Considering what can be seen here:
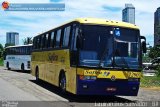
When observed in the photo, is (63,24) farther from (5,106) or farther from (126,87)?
(5,106)

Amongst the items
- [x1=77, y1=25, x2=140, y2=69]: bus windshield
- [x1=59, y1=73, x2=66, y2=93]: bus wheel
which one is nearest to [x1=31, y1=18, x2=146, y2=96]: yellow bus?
[x1=77, y1=25, x2=140, y2=69]: bus windshield

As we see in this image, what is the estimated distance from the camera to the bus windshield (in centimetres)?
1422

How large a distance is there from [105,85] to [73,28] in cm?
265

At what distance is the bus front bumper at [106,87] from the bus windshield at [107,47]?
0.57 m

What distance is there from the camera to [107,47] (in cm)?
1445

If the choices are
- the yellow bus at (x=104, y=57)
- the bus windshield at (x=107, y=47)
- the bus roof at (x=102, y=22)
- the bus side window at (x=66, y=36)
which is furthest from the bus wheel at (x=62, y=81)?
the bus roof at (x=102, y=22)

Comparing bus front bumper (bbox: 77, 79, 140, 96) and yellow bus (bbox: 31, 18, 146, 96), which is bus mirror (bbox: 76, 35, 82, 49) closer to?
yellow bus (bbox: 31, 18, 146, 96)

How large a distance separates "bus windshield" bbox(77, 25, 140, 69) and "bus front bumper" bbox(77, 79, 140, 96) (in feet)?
1.86

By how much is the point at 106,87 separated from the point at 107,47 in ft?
4.66

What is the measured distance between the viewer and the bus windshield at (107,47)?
1422 cm

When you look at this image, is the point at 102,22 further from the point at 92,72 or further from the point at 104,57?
the point at 92,72

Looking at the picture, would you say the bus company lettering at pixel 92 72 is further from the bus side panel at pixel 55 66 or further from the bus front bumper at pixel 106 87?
the bus side panel at pixel 55 66

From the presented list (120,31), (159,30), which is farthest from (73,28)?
(159,30)

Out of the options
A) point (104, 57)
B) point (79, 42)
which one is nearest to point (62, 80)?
point (104, 57)
